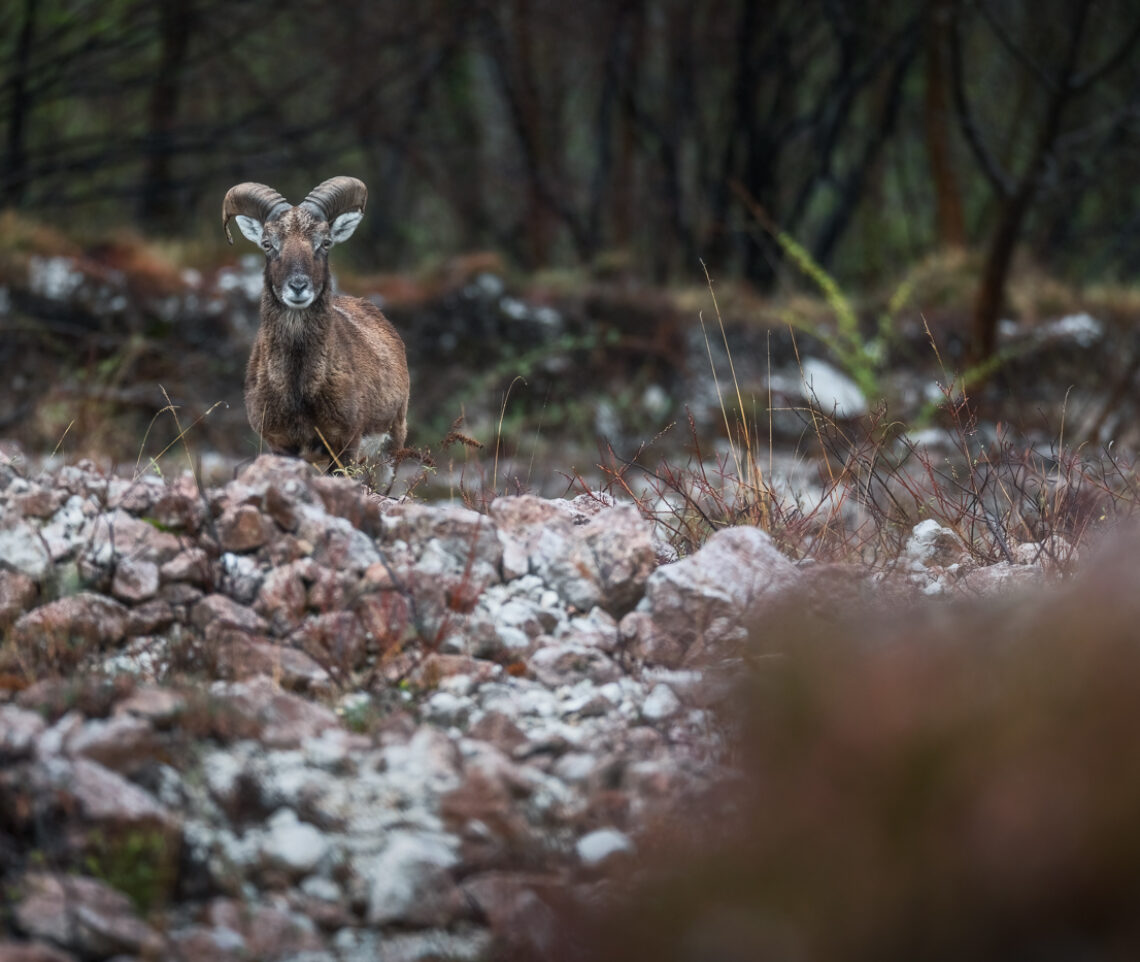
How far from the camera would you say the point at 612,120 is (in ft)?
61.7

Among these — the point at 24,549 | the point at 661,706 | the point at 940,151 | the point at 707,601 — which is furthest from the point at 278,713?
the point at 940,151

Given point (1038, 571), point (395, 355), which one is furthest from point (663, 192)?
point (1038, 571)

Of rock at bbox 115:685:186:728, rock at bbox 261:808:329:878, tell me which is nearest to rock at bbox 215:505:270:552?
rock at bbox 115:685:186:728

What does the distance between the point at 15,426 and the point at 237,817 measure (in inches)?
373

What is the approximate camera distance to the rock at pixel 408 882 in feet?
9.10

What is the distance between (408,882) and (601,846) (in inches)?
18.5

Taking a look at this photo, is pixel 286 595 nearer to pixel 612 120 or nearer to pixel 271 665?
pixel 271 665

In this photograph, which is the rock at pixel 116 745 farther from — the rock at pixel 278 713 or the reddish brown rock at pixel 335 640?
the reddish brown rock at pixel 335 640

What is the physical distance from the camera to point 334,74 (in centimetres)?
1744

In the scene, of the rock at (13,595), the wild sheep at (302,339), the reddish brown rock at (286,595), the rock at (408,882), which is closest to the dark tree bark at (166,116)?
the wild sheep at (302,339)

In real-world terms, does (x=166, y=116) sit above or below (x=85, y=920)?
above

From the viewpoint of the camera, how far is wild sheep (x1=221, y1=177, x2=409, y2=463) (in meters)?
6.17

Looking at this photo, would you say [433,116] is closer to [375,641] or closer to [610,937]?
[375,641]

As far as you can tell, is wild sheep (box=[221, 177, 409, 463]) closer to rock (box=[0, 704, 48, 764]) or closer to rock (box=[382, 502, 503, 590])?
rock (box=[382, 502, 503, 590])
